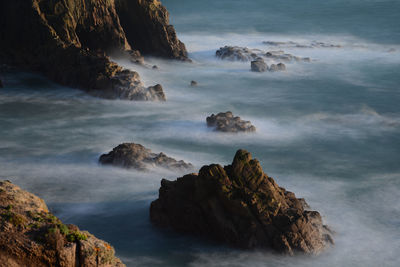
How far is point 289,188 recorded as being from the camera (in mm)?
14602

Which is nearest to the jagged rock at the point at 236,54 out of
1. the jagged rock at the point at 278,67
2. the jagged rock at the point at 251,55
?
the jagged rock at the point at 251,55

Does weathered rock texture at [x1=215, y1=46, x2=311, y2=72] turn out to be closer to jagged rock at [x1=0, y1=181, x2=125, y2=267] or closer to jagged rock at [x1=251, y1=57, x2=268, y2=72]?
jagged rock at [x1=251, y1=57, x2=268, y2=72]

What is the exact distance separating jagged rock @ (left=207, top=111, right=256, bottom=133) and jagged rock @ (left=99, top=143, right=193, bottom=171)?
12.6ft


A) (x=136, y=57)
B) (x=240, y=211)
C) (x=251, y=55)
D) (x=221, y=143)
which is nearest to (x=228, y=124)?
(x=221, y=143)

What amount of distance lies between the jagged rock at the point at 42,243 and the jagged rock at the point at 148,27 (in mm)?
23467

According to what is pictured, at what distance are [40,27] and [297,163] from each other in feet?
48.0

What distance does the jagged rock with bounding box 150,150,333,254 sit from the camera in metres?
10.8

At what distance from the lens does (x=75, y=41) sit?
26.4 meters

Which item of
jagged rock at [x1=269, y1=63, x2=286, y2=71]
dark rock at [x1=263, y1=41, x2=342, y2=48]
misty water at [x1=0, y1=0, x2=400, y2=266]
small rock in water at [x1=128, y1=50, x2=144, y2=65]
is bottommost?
misty water at [x1=0, y1=0, x2=400, y2=266]

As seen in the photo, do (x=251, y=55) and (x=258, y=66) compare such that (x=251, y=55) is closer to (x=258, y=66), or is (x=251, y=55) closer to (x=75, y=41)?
(x=258, y=66)

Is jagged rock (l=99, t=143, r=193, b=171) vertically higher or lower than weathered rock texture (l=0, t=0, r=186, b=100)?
lower

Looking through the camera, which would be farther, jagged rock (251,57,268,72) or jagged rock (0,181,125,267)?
jagged rock (251,57,268,72)

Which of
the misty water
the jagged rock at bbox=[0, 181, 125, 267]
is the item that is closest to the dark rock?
the misty water

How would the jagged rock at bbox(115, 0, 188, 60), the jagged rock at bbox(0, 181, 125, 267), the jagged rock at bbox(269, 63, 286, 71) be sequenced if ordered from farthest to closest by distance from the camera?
the jagged rock at bbox(269, 63, 286, 71)
the jagged rock at bbox(115, 0, 188, 60)
the jagged rock at bbox(0, 181, 125, 267)
